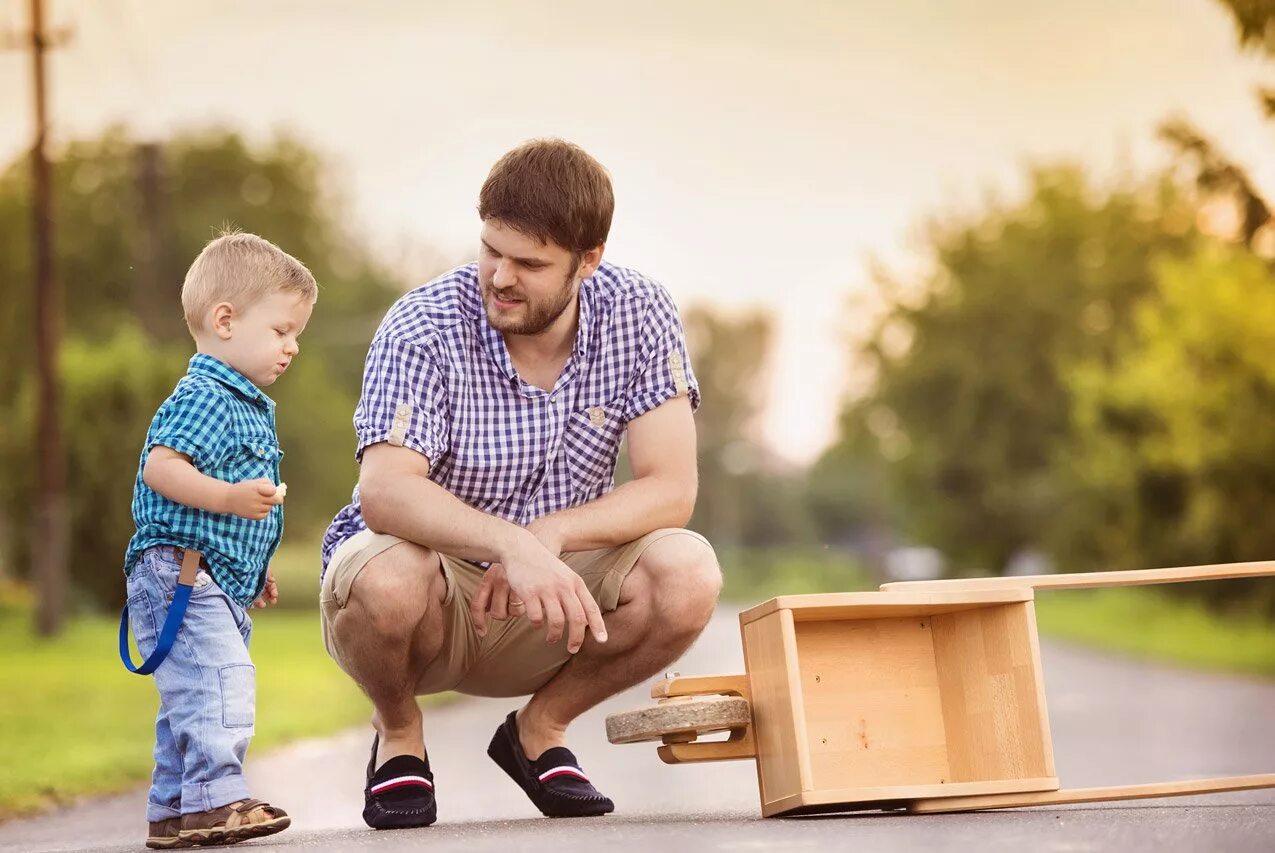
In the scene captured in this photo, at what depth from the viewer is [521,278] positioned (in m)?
4.63

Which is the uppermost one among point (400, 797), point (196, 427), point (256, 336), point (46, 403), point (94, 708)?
point (46, 403)

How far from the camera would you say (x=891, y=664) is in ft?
16.0

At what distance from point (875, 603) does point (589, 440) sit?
0.99 meters

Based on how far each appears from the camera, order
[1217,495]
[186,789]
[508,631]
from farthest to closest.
A: 1. [1217,495]
2. [508,631]
3. [186,789]

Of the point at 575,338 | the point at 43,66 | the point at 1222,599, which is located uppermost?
the point at 43,66

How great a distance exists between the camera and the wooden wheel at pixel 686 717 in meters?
4.51

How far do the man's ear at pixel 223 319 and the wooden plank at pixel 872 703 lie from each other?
69.2 inches

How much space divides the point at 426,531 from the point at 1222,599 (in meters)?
18.1

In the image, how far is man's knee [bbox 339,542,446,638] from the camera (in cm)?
446

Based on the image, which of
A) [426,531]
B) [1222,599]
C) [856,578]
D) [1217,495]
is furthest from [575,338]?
[856,578]

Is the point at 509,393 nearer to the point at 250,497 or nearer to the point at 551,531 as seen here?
the point at 551,531

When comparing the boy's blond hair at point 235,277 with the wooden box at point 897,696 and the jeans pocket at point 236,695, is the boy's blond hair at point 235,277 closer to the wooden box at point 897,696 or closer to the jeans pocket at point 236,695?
the jeans pocket at point 236,695

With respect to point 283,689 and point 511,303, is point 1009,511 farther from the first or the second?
point 511,303

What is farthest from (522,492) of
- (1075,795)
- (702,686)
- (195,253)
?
(195,253)
